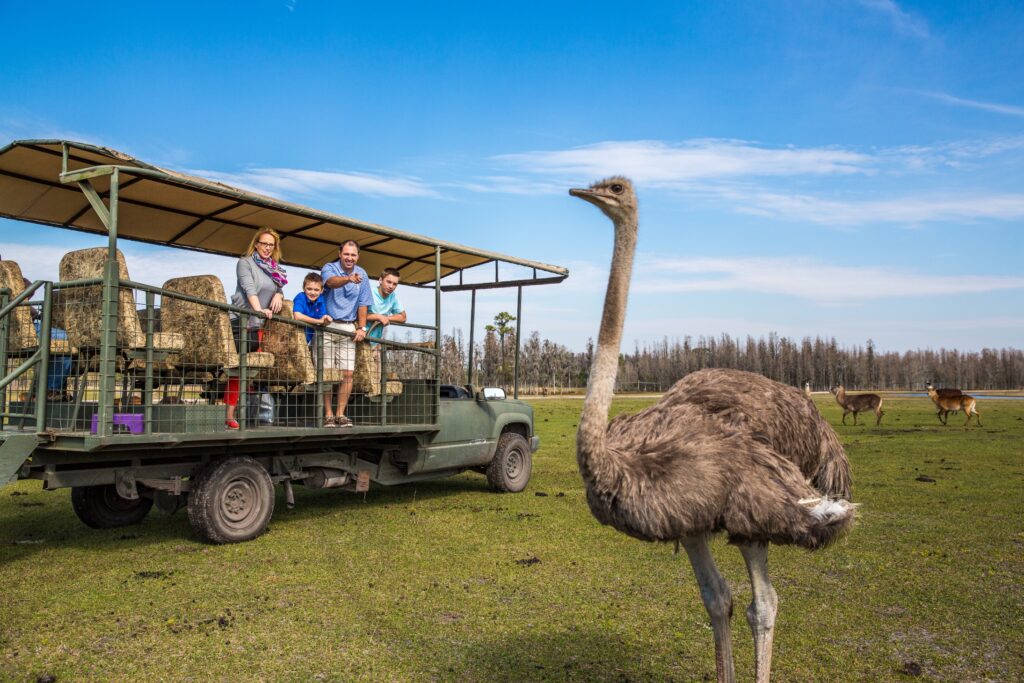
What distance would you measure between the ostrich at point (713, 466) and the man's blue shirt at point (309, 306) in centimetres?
508

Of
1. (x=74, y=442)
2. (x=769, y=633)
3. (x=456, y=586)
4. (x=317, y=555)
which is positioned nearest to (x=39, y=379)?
(x=74, y=442)

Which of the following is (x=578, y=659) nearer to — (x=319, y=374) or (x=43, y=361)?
(x=319, y=374)

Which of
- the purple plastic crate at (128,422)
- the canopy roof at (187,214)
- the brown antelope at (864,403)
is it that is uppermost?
the canopy roof at (187,214)

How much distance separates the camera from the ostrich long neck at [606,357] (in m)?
3.61

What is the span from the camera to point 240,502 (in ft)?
26.3

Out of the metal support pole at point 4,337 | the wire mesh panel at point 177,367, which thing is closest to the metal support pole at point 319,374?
the wire mesh panel at point 177,367

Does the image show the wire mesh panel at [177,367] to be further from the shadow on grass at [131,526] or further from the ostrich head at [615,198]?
the ostrich head at [615,198]

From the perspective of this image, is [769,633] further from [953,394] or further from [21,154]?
[953,394]

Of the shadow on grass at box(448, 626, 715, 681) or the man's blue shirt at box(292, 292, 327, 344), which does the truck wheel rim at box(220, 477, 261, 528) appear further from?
the shadow on grass at box(448, 626, 715, 681)

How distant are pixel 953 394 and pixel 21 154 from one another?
2784 centimetres

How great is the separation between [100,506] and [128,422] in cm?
250

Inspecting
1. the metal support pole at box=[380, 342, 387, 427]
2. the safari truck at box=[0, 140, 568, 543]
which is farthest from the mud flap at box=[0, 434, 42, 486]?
the metal support pole at box=[380, 342, 387, 427]

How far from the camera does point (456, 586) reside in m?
6.45

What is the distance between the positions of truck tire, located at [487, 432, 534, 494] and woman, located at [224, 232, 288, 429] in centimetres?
442
